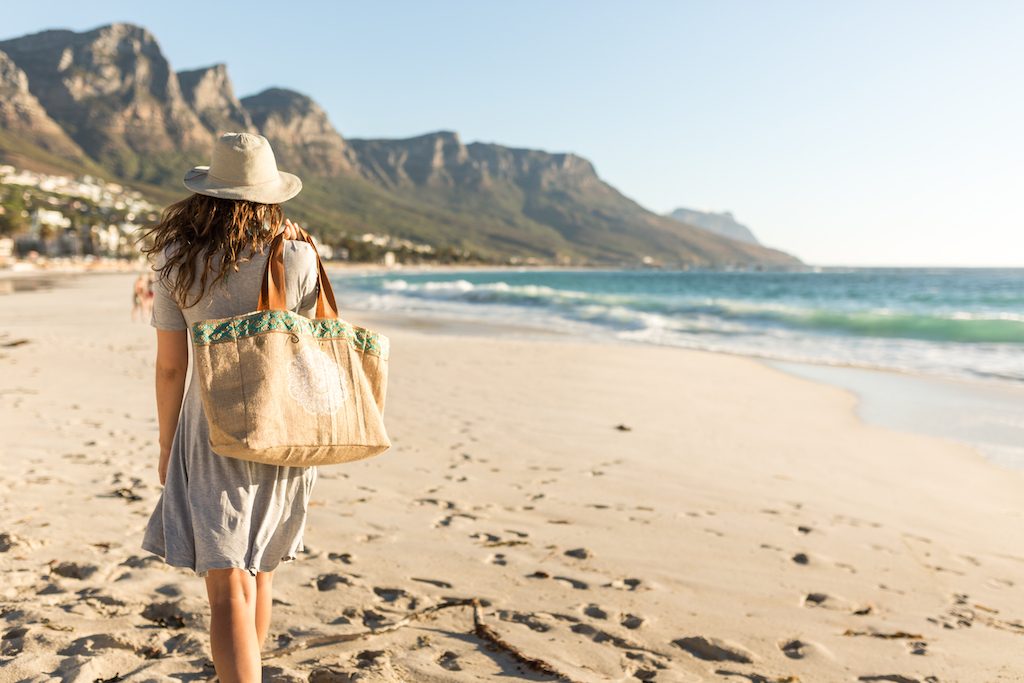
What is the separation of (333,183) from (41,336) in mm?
176542

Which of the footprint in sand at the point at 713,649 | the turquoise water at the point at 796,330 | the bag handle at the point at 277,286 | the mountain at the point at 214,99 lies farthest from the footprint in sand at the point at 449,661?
the mountain at the point at 214,99

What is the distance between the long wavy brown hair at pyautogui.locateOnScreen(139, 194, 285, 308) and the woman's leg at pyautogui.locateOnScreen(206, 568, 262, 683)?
80 centimetres

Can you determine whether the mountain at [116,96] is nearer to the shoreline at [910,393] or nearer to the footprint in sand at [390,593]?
the shoreline at [910,393]

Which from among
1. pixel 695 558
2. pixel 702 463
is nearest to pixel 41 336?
pixel 702 463

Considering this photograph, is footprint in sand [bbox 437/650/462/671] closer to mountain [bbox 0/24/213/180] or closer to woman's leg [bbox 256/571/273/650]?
woman's leg [bbox 256/571/273/650]

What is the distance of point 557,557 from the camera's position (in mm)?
3836

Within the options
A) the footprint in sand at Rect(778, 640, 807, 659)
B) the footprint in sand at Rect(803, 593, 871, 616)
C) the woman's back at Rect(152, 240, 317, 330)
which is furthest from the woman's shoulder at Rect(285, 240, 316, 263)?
the footprint in sand at Rect(803, 593, 871, 616)

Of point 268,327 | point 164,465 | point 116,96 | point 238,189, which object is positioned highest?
point 116,96

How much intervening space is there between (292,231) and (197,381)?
1.66ft

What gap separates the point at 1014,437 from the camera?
7.69 m

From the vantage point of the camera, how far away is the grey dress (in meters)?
1.96

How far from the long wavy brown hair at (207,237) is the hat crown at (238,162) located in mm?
68

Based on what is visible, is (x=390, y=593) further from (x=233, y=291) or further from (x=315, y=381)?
(x=233, y=291)

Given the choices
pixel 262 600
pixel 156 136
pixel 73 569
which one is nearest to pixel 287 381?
pixel 262 600
